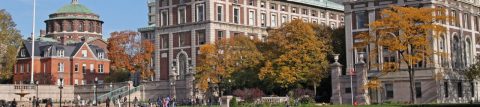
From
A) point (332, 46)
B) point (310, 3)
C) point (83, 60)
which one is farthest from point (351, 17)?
point (83, 60)

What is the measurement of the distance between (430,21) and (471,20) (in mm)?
22255

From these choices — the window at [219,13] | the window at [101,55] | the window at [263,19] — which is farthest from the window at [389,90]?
the window at [101,55]

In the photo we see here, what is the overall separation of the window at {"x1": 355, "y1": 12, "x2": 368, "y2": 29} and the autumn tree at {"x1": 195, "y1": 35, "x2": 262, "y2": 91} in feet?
38.8

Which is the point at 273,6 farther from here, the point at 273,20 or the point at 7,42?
the point at 7,42

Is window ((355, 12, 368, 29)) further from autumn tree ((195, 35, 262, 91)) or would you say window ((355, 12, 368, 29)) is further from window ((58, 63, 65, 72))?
window ((58, 63, 65, 72))

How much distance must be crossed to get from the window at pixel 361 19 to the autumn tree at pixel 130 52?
40.8 metres

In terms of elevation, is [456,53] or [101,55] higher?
[101,55]

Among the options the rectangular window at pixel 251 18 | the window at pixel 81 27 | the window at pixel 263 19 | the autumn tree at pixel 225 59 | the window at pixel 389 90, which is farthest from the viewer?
the window at pixel 81 27

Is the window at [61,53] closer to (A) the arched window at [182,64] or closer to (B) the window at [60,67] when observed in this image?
(B) the window at [60,67]

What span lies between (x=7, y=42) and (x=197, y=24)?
2469 cm

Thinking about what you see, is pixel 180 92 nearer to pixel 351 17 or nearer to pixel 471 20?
pixel 351 17

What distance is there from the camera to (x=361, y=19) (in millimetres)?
79500

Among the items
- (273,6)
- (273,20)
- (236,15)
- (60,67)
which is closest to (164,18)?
(236,15)

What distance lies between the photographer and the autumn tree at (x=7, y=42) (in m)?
88.8
